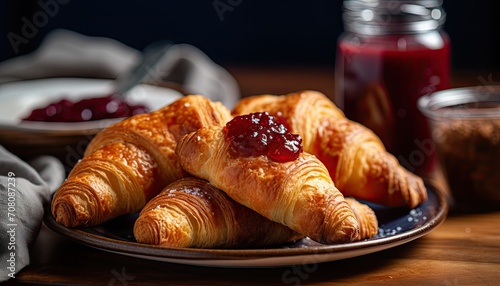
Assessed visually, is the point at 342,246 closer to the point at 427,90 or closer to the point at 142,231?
the point at 142,231

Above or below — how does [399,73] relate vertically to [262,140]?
below

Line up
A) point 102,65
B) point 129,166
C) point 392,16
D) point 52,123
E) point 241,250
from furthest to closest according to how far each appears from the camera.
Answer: point 102,65, point 392,16, point 52,123, point 129,166, point 241,250

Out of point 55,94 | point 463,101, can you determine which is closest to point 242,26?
point 55,94

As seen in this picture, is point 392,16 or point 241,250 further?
point 392,16

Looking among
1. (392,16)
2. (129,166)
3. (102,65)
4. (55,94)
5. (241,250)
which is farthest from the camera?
(102,65)

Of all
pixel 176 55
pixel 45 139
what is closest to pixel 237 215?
pixel 45 139

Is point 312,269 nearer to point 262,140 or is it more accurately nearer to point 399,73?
point 262,140

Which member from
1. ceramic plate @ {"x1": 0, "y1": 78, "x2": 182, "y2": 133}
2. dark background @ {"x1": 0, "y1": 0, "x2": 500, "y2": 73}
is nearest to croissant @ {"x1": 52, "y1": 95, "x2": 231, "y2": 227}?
ceramic plate @ {"x1": 0, "y1": 78, "x2": 182, "y2": 133}
